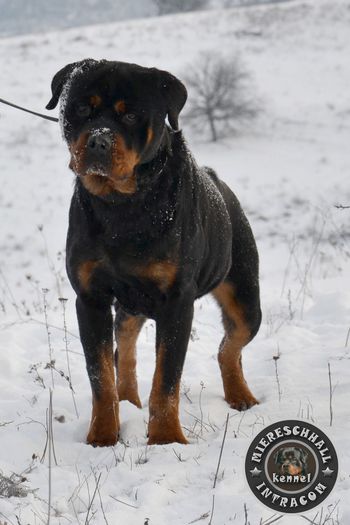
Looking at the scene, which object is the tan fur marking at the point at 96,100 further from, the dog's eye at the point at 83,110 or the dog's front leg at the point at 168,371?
the dog's front leg at the point at 168,371

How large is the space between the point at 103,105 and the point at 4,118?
92.4ft

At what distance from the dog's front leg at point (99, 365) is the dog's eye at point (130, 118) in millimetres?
1011

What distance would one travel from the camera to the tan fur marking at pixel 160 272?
11.3 feet

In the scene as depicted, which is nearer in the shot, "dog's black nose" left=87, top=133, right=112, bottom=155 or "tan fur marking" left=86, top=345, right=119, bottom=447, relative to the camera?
"dog's black nose" left=87, top=133, right=112, bottom=155

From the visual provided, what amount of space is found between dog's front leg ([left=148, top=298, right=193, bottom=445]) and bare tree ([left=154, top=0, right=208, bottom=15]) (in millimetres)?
64562

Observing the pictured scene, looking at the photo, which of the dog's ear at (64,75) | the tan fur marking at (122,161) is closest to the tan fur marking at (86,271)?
the tan fur marking at (122,161)

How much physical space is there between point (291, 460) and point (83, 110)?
6.18 ft

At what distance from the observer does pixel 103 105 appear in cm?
328

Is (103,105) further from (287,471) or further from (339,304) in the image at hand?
(339,304)

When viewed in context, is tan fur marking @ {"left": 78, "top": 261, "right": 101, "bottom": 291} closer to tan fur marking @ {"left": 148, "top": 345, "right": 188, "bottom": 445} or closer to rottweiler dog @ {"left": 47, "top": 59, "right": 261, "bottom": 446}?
rottweiler dog @ {"left": 47, "top": 59, "right": 261, "bottom": 446}

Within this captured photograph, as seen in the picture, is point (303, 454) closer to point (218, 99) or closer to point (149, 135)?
point (149, 135)

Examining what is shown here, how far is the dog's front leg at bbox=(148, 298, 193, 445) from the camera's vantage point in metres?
3.56

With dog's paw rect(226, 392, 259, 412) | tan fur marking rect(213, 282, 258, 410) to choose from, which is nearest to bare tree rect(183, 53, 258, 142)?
tan fur marking rect(213, 282, 258, 410)

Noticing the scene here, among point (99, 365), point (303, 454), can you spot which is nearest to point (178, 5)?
point (99, 365)
